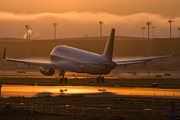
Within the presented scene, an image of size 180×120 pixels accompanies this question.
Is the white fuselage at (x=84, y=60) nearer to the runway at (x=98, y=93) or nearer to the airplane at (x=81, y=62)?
the airplane at (x=81, y=62)

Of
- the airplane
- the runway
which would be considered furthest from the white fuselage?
the runway

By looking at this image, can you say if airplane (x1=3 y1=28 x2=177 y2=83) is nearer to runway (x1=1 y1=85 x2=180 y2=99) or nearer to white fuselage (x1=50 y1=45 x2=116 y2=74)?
white fuselage (x1=50 y1=45 x2=116 y2=74)

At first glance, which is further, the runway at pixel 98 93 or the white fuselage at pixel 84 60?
the white fuselage at pixel 84 60

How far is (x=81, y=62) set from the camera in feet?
233

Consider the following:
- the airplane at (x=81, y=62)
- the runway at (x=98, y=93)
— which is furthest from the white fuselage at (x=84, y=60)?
the runway at (x=98, y=93)

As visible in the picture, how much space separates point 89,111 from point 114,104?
250 inches

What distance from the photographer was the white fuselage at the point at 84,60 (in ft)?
214

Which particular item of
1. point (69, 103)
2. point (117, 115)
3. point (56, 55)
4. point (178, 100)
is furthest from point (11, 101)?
point (56, 55)

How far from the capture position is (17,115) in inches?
1265

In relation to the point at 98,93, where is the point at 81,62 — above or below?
above

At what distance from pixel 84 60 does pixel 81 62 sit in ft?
3.70

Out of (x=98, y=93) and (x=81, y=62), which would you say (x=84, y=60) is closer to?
(x=81, y=62)

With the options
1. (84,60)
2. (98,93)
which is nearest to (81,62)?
(84,60)

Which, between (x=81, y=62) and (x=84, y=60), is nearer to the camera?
(x=84, y=60)
